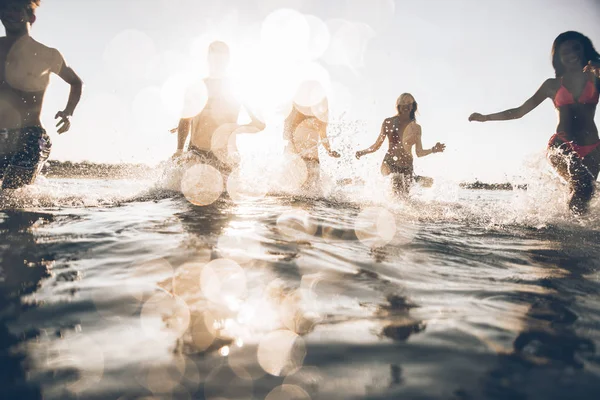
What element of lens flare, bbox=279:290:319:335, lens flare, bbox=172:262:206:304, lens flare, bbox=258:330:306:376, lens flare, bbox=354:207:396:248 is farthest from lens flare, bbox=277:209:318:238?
lens flare, bbox=258:330:306:376

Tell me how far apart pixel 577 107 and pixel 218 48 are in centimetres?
544

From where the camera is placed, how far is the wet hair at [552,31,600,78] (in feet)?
15.4

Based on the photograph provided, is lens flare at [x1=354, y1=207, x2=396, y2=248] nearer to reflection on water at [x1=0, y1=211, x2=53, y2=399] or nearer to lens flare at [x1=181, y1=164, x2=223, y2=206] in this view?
lens flare at [x1=181, y1=164, x2=223, y2=206]

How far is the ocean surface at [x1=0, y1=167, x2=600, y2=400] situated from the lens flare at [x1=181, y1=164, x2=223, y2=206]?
2.20 metres

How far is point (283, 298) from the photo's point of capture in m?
1.94

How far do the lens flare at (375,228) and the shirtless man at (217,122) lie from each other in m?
2.39

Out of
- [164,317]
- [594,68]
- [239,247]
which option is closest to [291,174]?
[239,247]

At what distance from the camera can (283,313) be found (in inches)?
68.7

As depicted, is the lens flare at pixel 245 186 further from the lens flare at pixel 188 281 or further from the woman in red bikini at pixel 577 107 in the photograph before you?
the woman in red bikini at pixel 577 107

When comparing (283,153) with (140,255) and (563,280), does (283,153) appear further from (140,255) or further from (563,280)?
(563,280)

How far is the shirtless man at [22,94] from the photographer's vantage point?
4.28 meters

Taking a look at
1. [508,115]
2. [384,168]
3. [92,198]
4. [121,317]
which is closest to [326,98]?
[384,168]

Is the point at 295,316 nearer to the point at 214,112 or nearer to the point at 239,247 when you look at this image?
the point at 239,247

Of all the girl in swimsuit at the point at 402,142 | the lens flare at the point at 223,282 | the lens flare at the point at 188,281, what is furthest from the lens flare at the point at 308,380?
the girl in swimsuit at the point at 402,142
